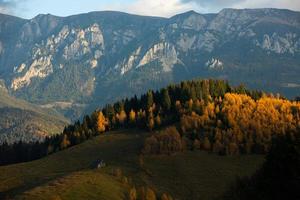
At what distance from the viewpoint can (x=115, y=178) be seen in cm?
13562

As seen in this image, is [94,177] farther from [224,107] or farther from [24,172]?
[224,107]

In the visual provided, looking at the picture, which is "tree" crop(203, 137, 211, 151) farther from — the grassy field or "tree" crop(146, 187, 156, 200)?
"tree" crop(146, 187, 156, 200)

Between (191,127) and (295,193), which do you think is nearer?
(295,193)

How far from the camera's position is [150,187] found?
133 metres

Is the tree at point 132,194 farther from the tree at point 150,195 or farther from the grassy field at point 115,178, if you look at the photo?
the tree at point 150,195

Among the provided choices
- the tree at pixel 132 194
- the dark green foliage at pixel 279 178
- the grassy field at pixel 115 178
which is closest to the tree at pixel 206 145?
the grassy field at pixel 115 178

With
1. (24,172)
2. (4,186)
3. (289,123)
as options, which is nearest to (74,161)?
(24,172)

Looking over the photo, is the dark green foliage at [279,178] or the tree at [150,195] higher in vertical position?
the dark green foliage at [279,178]

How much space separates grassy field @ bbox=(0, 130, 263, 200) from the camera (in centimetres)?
12006

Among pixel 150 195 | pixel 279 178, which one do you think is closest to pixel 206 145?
pixel 150 195

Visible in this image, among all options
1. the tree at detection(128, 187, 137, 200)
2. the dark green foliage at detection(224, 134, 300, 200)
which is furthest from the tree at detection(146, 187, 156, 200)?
the dark green foliage at detection(224, 134, 300, 200)

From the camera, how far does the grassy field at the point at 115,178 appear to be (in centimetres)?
12006

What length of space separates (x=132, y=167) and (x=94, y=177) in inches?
885

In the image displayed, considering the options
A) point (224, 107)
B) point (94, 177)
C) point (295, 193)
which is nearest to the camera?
point (295, 193)
